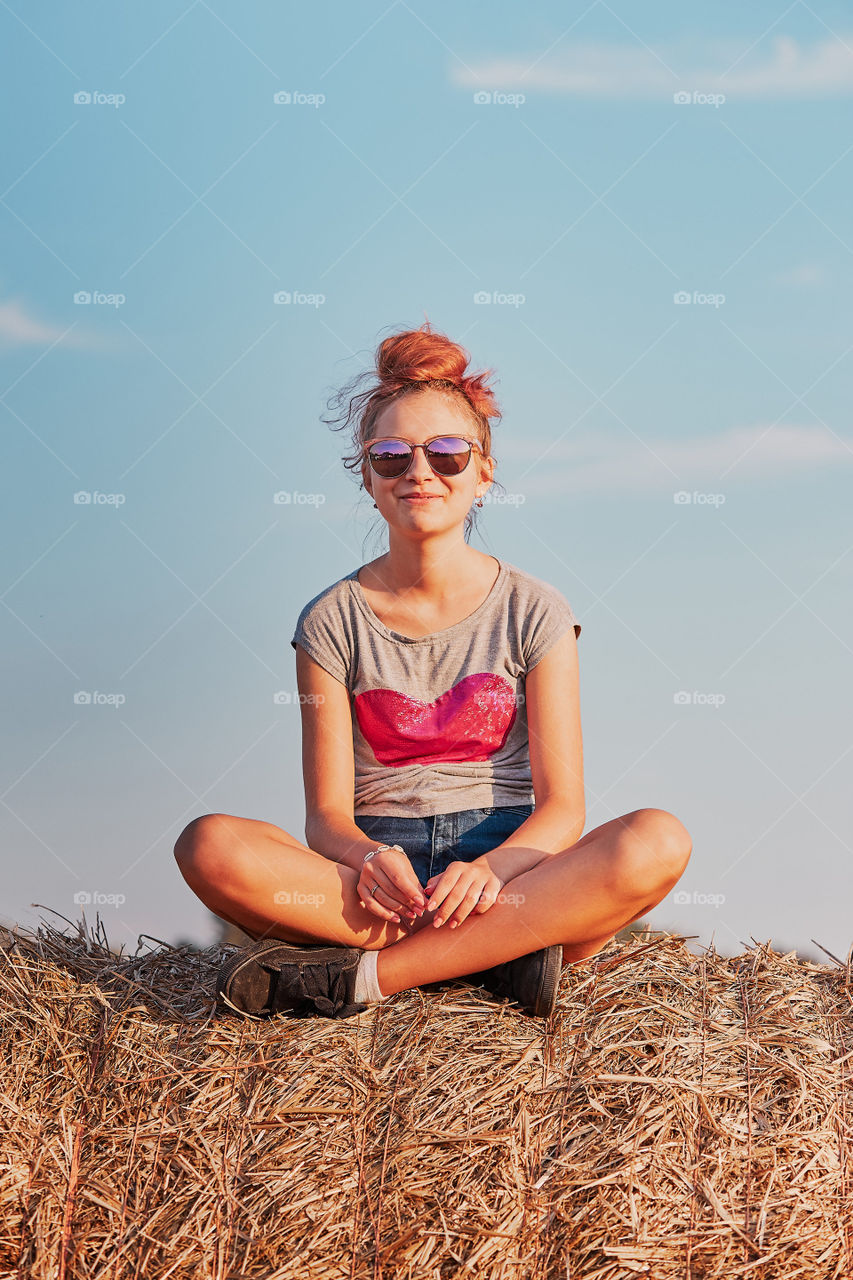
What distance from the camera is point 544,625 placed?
11.6ft

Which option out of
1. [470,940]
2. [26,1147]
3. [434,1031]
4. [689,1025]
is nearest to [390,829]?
[470,940]

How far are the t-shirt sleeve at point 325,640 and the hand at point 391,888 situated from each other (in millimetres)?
788

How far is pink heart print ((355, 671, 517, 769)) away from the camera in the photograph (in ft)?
11.3

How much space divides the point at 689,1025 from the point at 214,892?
1153mm

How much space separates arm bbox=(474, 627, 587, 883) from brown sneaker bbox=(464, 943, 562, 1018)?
0.30m

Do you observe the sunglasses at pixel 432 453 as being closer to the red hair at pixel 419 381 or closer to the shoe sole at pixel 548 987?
the red hair at pixel 419 381

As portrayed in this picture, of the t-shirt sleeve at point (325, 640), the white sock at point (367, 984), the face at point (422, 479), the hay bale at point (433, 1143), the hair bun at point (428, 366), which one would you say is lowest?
the hay bale at point (433, 1143)

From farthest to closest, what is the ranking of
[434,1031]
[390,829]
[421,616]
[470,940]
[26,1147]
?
[421,616] < [390,829] < [470,940] < [434,1031] < [26,1147]

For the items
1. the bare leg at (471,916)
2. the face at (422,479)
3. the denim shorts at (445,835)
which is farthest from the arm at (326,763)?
the face at (422,479)

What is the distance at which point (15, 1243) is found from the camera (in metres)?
2.33

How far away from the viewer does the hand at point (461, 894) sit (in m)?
2.82

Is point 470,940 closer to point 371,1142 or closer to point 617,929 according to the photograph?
point 617,929

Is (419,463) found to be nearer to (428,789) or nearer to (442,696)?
(442,696)

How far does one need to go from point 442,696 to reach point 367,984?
3.09 feet
